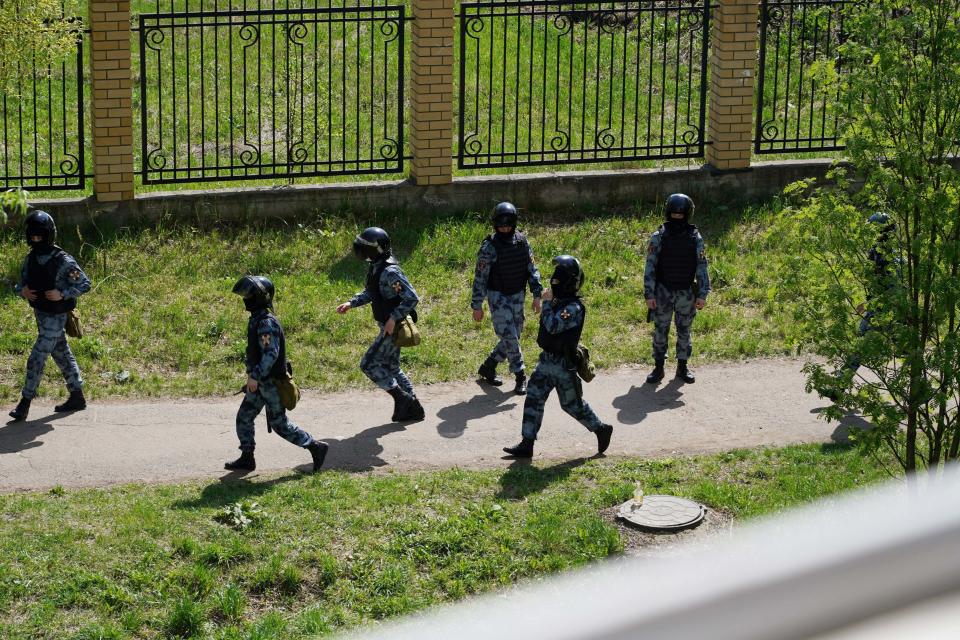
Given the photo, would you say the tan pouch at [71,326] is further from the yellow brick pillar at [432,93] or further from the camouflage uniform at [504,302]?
the yellow brick pillar at [432,93]

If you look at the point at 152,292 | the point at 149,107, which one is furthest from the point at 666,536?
the point at 149,107

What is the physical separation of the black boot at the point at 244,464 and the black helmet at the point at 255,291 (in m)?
1.01

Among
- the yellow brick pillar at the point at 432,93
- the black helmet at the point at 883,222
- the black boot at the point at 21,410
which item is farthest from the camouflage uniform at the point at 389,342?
the yellow brick pillar at the point at 432,93

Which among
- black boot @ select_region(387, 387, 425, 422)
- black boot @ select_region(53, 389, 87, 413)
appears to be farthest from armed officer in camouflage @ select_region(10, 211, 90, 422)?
black boot @ select_region(387, 387, 425, 422)

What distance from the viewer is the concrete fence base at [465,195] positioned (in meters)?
12.8

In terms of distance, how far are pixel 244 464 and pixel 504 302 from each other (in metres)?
2.47

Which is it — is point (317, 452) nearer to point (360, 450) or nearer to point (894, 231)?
point (360, 450)

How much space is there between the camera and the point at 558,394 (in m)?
8.60

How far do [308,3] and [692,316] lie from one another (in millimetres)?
8941

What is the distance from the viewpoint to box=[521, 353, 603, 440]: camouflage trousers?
8.57 meters

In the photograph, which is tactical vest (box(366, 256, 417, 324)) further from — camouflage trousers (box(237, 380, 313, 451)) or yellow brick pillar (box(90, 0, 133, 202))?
yellow brick pillar (box(90, 0, 133, 202))

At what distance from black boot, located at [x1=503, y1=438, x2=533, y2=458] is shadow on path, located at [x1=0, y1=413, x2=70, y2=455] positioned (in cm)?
322

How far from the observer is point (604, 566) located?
276 inches

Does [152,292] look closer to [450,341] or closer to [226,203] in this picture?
[226,203]
